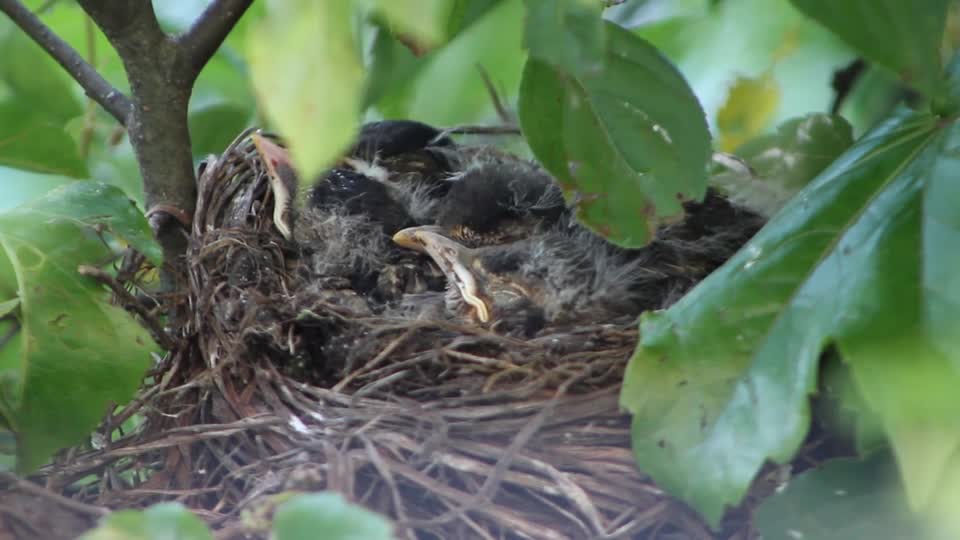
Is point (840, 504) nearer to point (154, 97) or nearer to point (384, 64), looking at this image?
point (384, 64)

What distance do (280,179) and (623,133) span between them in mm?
735

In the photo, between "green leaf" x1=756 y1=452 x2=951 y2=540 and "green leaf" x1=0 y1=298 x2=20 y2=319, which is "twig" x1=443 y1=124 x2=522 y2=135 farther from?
"green leaf" x1=756 y1=452 x2=951 y2=540

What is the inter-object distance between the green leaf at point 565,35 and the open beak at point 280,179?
96 cm

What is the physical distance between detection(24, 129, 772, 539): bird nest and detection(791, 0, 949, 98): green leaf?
0.49 metres

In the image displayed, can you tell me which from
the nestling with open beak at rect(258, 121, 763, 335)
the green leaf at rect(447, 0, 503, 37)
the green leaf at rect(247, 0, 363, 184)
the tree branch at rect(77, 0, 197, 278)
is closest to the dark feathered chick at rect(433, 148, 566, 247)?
the nestling with open beak at rect(258, 121, 763, 335)

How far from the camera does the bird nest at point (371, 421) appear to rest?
119 cm

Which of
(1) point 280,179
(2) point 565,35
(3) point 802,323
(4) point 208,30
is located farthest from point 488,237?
(2) point 565,35

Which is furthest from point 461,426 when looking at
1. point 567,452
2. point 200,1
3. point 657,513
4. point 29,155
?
point 200,1

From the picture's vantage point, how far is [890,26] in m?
0.88

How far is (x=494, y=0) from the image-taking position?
1208mm

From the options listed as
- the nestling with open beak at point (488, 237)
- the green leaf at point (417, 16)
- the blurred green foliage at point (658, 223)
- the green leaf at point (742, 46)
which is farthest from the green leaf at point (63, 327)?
the green leaf at point (742, 46)

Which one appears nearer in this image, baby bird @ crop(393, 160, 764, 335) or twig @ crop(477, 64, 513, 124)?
baby bird @ crop(393, 160, 764, 335)

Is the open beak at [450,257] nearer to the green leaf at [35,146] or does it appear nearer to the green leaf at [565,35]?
the green leaf at [35,146]

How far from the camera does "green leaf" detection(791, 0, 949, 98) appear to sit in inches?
34.3
